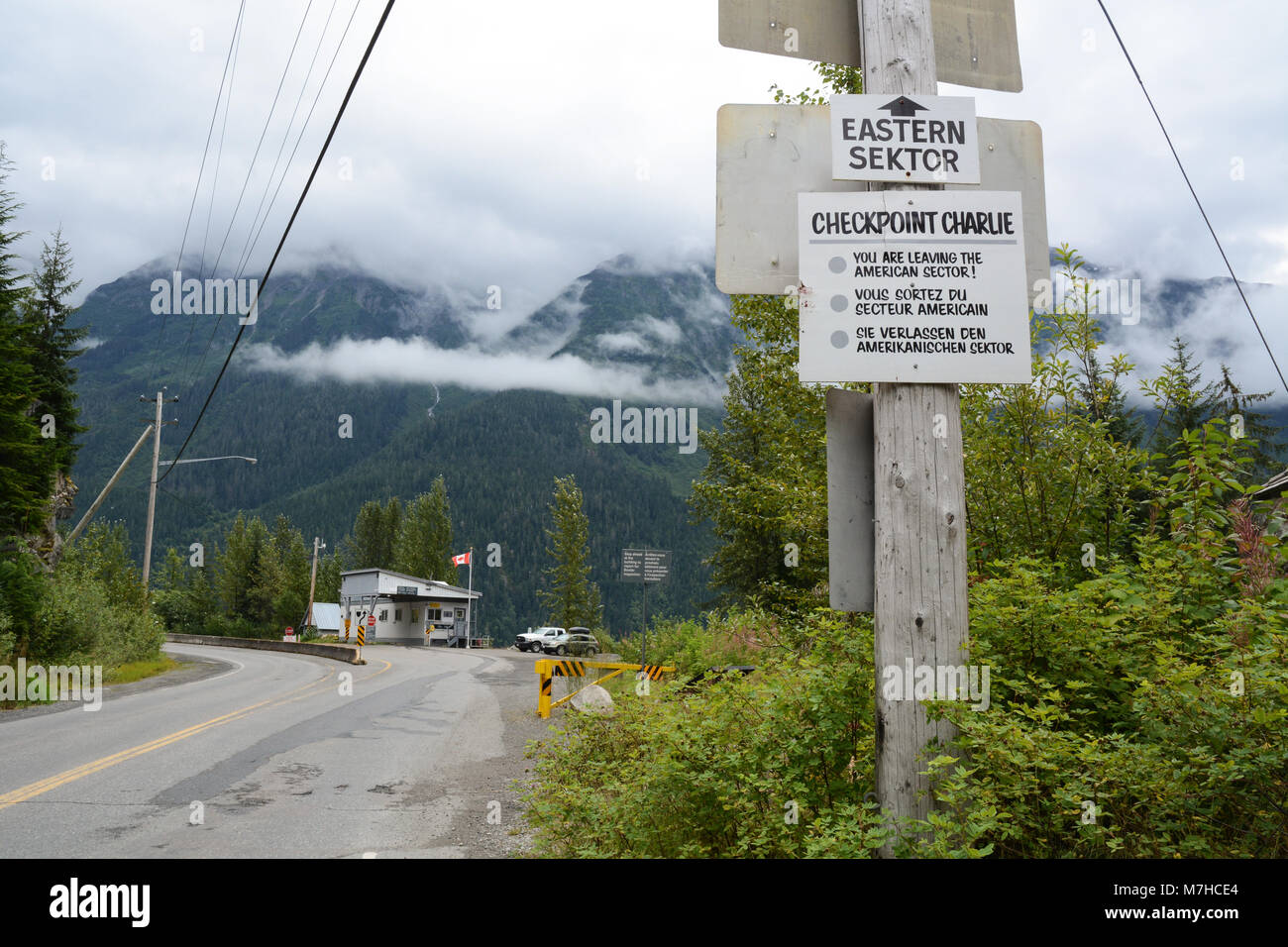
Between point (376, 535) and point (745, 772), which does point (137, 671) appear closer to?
point (745, 772)

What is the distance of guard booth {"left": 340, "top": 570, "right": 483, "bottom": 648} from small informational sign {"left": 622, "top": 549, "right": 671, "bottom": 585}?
5741 cm

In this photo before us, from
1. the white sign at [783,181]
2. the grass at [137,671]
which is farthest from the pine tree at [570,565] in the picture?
the white sign at [783,181]

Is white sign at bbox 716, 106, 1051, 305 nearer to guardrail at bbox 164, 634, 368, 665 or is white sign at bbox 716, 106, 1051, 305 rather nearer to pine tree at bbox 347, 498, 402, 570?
guardrail at bbox 164, 634, 368, 665

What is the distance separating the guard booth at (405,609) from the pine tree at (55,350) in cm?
4299

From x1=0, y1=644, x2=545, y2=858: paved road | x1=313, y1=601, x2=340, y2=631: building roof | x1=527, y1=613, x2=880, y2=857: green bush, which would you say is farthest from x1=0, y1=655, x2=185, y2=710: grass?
x1=313, y1=601, x2=340, y2=631: building roof

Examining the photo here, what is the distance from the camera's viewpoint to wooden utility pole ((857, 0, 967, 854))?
3.30m

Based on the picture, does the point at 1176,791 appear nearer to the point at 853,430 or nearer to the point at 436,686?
the point at 853,430

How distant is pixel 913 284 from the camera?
3709mm

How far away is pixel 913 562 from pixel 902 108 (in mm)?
2108

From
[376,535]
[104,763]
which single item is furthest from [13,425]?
[376,535]

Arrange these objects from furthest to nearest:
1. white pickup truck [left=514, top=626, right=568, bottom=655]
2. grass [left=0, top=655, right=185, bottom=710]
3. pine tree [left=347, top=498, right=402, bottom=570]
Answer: pine tree [left=347, top=498, right=402, bottom=570] < white pickup truck [left=514, top=626, right=568, bottom=655] < grass [left=0, top=655, right=185, bottom=710]

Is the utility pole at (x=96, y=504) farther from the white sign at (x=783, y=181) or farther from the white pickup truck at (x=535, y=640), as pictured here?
the white pickup truck at (x=535, y=640)

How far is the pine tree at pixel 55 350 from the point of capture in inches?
1164
